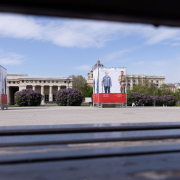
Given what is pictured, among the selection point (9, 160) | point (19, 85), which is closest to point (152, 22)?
point (9, 160)

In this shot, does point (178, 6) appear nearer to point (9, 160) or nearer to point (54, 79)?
point (9, 160)

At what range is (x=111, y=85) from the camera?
25094 millimetres

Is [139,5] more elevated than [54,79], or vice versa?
[54,79]

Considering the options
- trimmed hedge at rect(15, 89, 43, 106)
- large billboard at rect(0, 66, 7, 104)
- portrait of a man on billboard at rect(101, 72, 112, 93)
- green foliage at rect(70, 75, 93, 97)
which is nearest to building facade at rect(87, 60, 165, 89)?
green foliage at rect(70, 75, 93, 97)

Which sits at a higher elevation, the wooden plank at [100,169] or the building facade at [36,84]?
the building facade at [36,84]

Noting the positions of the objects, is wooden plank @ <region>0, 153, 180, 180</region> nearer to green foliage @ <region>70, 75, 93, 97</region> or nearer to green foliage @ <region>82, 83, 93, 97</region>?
green foliage @ <region>82, 83, 93, 97</region>

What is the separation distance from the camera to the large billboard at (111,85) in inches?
980

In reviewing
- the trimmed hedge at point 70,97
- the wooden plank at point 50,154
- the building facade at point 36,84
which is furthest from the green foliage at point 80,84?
the wooden plank at point 50,154

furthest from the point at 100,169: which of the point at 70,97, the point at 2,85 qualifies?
the point at 70,97

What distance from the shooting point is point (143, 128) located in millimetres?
3719

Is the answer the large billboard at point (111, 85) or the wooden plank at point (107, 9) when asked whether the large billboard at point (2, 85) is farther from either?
the wooden plank at point (107, 9)

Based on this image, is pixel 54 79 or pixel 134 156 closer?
pixel 134 156

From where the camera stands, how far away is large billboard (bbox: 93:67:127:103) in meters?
24.9

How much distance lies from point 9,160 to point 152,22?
1.69 meters
